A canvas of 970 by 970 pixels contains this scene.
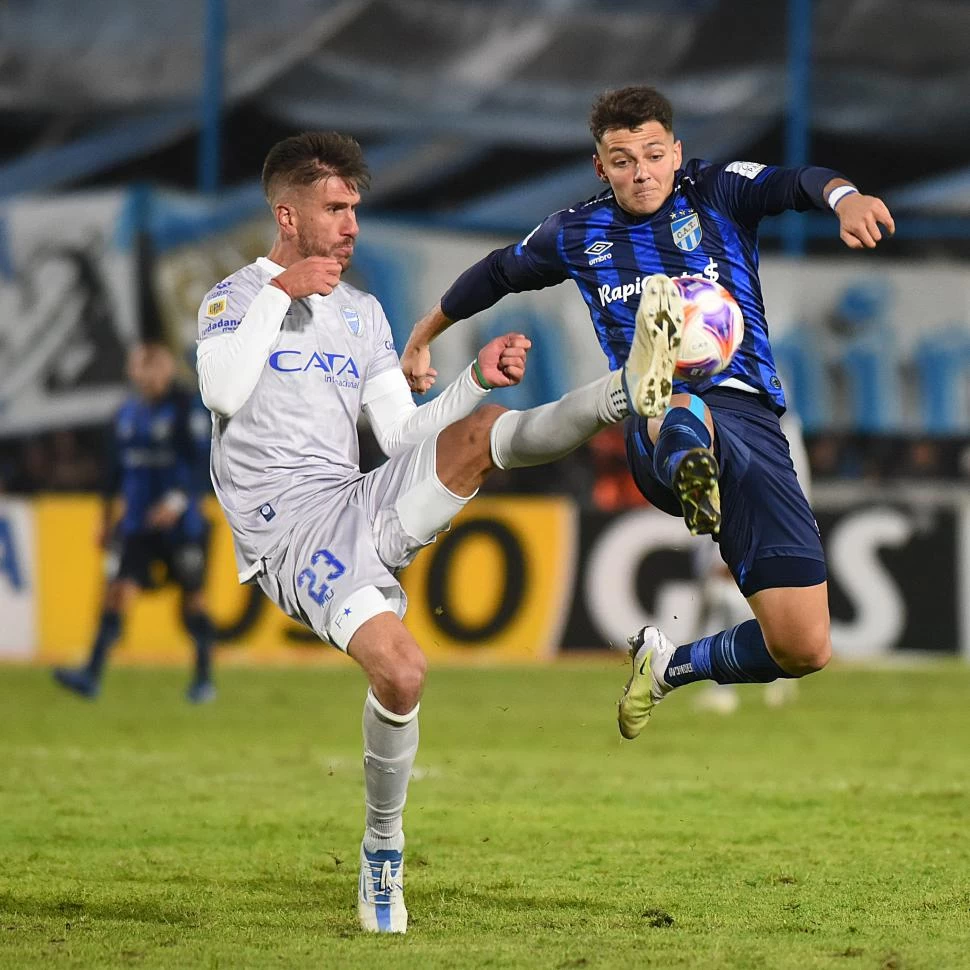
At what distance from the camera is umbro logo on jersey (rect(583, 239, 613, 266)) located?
573cm

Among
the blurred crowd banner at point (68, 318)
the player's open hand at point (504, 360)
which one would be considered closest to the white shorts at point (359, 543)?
the player's open hand at point (504, 360)

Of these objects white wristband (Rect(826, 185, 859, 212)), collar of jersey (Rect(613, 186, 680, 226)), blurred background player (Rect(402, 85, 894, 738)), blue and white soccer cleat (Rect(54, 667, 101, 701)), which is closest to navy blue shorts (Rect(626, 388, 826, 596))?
blurred background player (Rect(402, 85, 894, 738))

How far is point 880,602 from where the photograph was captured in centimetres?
1447

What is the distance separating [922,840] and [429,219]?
1078 cm

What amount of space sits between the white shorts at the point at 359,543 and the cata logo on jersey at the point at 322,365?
318 millimetres

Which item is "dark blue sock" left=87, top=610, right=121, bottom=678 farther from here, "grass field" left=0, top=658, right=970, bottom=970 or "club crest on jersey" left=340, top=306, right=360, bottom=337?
"club crest on jersey" left=340, top=306, right=360, bottom=337

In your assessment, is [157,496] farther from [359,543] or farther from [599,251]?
[359,543]

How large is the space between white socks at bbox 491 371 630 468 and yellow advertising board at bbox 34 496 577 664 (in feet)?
29.0

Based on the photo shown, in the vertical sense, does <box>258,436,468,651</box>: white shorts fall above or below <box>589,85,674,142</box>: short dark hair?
below

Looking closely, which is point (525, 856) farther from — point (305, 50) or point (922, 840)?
point (305, 50)

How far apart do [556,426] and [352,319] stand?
826 mm

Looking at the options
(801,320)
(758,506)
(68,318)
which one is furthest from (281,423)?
(801,320)

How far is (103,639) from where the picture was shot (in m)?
11.6

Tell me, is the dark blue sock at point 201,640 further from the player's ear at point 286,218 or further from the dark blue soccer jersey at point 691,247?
the player's ear at point 286,218
